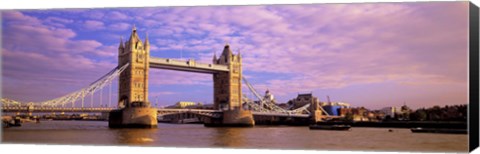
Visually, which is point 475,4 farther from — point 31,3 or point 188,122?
point 188,122

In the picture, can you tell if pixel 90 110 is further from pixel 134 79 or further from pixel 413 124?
pixel 413 124

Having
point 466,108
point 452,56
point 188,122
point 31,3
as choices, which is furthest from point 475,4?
point 188,122

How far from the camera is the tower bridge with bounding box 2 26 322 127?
11.9 metres

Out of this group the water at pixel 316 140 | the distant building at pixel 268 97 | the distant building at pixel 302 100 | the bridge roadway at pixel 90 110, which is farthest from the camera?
the bridge roadway at pixel 90 110

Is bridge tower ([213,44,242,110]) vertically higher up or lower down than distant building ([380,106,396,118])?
higher up

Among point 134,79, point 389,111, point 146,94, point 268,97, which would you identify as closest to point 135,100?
point 134,79

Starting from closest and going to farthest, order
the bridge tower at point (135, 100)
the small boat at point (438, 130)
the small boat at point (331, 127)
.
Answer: the small boat at point (438, 130) → the small boat at point (331, 127) → the bridge tower at point (135, 100)

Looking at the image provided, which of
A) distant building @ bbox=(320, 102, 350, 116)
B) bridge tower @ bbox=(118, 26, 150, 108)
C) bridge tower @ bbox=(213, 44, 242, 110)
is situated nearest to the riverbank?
distant building @ bbox=(320, 102, 350, 116)

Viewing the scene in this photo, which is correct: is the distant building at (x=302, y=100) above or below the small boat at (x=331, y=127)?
above

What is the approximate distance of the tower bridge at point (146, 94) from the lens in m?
11.9

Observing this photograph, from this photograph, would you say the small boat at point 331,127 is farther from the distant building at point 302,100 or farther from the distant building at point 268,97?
the distant building at point 268,97

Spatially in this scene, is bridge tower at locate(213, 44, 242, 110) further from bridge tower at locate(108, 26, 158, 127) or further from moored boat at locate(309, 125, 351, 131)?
moored boat at locate(309, 125, 351, 131)

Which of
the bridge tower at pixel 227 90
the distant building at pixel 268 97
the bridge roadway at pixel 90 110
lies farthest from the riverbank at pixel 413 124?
the bridge tower at pixel 227 90

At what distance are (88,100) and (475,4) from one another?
7777mm
